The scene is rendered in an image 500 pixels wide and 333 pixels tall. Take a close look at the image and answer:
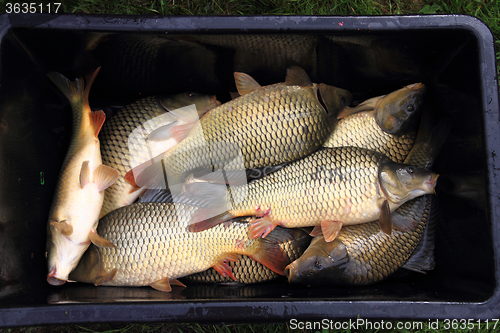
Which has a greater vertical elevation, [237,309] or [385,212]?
[385,212]

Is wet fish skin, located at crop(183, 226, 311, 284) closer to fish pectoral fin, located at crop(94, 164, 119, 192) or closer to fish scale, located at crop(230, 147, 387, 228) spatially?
fish scale, located at crop(230, 147, 387, 228)

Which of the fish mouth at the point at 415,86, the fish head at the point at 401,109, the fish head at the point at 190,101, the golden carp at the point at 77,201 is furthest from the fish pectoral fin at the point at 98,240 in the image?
the fish mouth at the point at 415,86

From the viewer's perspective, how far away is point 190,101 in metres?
1.44

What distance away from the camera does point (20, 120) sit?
1216 mm

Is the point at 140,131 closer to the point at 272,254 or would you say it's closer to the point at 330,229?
the point at 272,254

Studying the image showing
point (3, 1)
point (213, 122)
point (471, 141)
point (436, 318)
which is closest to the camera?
point (436, 318)

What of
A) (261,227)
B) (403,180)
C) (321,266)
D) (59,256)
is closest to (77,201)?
(59,256)

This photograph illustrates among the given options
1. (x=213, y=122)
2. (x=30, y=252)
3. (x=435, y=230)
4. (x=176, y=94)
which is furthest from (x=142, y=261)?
(x=435, y=230)

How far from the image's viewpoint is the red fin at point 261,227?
1275 mm

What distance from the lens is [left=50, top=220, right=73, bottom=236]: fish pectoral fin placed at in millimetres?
1217

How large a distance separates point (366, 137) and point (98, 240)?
1.12 metres

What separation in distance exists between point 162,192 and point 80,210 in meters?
0.31

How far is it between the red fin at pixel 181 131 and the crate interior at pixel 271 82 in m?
0.21

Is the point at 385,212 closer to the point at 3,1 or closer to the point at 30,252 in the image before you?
the point at 30,252
